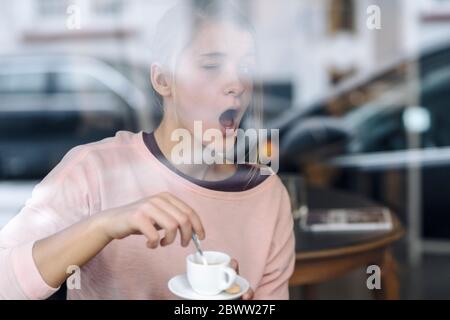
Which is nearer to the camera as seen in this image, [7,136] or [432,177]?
[7,136]

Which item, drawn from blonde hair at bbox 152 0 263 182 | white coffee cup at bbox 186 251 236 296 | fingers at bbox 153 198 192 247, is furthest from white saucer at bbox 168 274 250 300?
blonde hair at bbox 152 0 263 182

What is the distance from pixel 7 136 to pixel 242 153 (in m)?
2.01

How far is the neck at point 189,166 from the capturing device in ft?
4.20

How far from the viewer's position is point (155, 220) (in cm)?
103

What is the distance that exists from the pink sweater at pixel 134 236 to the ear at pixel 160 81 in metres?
→ 0.09

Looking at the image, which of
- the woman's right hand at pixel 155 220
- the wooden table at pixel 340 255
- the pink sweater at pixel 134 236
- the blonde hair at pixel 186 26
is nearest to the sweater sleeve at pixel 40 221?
the pink sweater at pixel 134 236

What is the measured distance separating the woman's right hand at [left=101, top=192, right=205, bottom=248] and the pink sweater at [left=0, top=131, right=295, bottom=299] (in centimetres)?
11

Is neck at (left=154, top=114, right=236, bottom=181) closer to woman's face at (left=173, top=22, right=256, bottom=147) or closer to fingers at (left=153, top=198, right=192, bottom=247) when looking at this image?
woman's face at (left=173, top=22, right=256, bottom=147)

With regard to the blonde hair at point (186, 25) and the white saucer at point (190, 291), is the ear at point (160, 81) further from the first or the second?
the white saucer at point (190, 291)

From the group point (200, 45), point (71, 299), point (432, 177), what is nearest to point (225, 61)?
point (200, 45)

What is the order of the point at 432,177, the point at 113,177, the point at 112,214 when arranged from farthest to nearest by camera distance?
the point at 432,177, the point at 113,177, the point at 112,214

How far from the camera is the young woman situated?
3.92ft
